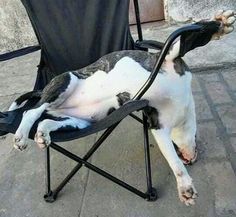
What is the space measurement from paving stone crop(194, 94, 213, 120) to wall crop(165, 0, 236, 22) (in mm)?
1433

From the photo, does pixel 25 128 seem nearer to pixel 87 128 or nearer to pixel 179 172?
pixel 87 128

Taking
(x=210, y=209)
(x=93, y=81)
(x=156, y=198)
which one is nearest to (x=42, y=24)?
(x=93, y=81)

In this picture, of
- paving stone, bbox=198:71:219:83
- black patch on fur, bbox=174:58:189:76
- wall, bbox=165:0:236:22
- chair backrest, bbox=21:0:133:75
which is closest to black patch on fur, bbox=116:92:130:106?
black patch on fur, bbox=174:58:189:76

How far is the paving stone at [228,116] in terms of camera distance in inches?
99.9

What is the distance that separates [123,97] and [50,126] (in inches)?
14.6

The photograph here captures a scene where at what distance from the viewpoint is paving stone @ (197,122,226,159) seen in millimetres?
2354

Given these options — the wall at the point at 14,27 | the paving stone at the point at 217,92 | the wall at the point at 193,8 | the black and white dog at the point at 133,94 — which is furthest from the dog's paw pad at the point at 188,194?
the wall at the point at 14,27

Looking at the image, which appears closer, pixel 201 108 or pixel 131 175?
pixel 131 175

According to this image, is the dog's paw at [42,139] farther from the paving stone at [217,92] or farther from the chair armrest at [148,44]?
the paving stone at [217,92]

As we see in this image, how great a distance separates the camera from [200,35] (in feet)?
5.58

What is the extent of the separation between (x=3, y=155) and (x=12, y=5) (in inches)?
80.8

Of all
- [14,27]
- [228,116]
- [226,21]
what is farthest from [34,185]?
[14,27]

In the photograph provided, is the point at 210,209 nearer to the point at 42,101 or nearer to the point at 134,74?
the point at 134,74

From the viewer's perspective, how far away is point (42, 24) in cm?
249
